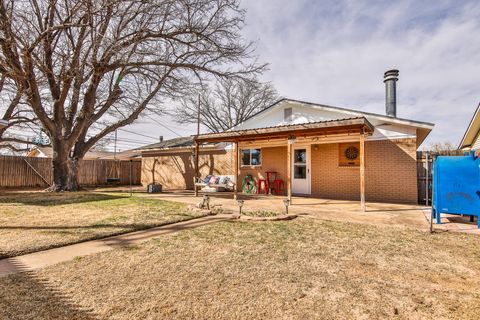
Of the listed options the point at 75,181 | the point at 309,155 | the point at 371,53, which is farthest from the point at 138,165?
the point at 371,53

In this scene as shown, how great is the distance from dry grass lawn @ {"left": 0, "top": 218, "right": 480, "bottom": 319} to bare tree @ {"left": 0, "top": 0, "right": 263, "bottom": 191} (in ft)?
26.5

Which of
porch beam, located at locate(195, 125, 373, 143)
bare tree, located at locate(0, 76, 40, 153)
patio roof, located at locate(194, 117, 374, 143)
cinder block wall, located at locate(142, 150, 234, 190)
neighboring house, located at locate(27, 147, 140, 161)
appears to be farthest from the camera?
neighboring house, located at locate(27, 147, 140, 161)

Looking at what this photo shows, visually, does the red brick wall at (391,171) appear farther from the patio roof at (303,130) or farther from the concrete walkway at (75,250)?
the concrete walkway at (75,250)

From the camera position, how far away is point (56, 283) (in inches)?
108

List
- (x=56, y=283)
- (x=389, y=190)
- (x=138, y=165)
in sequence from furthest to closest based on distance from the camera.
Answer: (x=138, y=165) → (x=389, y=190) → (x=56, y=283)

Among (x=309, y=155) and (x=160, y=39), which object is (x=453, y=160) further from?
(x=160, y=39)

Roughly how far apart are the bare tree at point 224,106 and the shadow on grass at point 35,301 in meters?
27.4

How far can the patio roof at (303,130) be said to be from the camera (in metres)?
7.51

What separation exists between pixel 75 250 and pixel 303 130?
6987 mm

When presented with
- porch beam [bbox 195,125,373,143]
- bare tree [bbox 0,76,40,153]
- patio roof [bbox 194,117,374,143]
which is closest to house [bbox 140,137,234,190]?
porch beam [bbox 195,125,373,143]

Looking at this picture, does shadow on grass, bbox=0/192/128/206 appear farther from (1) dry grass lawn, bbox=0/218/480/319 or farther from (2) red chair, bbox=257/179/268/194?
(1) dry grass lawn, bbox=0/218/480/319

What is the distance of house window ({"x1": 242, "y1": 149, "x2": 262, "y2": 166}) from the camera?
41.3 ft

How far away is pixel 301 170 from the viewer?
11.5m

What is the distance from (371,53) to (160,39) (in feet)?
32.4
